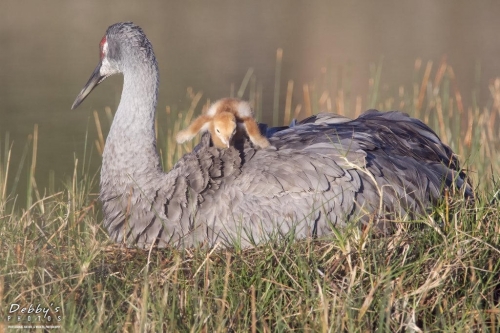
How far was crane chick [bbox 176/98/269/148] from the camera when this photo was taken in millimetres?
3971

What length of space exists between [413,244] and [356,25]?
37.3ft

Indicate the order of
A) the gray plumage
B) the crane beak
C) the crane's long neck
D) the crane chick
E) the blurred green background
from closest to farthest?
1. the gray plumage
2. the crane chick
3. the crane's long neck
4. the crane beak
5. the blurred green background

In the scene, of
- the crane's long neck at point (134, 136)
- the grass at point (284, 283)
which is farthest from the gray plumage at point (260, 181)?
the grass at point (284, 283)

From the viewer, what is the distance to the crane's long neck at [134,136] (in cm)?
429

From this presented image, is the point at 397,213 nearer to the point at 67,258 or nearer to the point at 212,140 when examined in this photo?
the point at 212,140

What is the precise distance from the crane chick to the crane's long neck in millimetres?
190

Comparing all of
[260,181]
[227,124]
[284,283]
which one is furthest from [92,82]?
[284,283]

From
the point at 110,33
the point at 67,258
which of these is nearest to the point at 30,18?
the point at 110,33

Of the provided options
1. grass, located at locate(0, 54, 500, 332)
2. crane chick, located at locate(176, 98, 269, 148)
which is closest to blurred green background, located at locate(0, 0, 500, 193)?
crane chick, located at locate(176, 98, 269, 148)

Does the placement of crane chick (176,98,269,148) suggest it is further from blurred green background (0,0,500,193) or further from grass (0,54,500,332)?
blurred green background (0,0,500,193)

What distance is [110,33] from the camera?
4.64 m

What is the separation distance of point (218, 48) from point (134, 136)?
8742 mm

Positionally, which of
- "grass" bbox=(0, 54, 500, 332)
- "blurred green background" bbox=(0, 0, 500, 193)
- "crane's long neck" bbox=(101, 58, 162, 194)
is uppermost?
"crane's long neck" bbox=(101, 58, 162, 194)

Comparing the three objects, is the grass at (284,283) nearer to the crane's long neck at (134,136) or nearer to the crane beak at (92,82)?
the crane's long neck at (134,136)
